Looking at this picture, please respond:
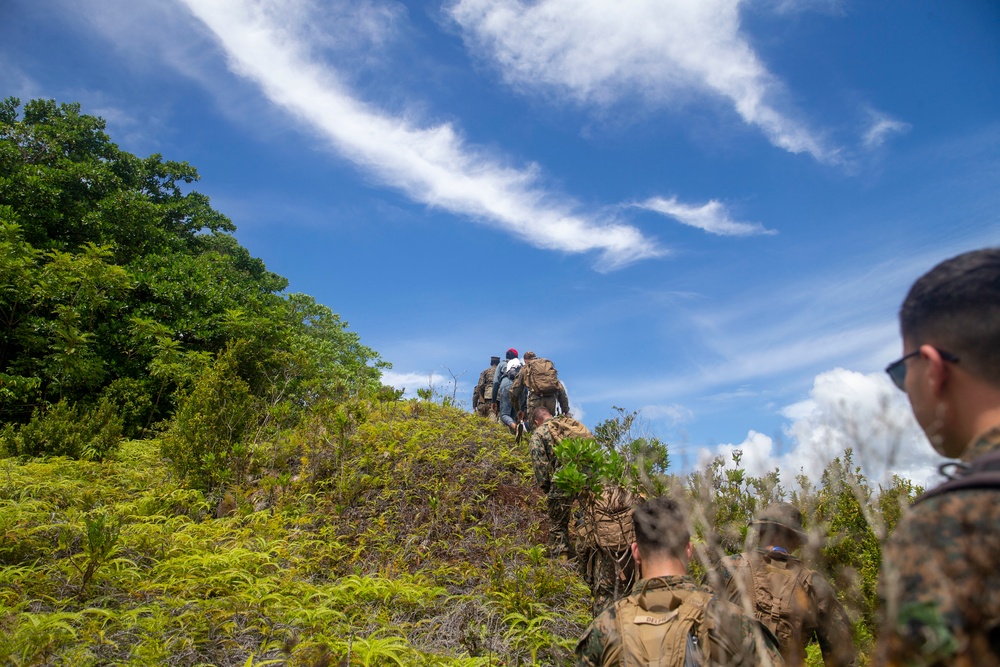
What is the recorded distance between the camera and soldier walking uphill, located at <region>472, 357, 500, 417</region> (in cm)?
1655

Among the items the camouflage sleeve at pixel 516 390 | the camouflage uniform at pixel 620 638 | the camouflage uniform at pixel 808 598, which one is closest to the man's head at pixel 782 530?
the camouflage uniform at pixel 808 598

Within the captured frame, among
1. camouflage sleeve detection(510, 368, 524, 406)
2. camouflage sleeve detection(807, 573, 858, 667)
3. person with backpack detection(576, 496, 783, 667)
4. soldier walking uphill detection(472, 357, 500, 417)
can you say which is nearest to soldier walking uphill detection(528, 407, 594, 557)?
camouflage sleeve detection(807, 573, 858, 667)

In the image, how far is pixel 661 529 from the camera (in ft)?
10.8

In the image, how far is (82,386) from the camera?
42.5 feet

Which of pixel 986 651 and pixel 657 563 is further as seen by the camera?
pixel 657 563

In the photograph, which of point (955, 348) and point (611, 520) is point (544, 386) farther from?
point (955, 348)

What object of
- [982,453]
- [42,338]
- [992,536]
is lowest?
[992,536]

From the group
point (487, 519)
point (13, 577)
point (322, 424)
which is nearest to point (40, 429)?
point (322, 424)

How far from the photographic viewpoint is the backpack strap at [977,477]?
109 cm

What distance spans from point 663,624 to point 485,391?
547 inches

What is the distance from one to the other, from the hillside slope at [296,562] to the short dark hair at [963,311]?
14.2ft

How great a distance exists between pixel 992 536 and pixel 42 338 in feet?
52.7

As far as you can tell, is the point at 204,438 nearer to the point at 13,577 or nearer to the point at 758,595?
the point at 13,577

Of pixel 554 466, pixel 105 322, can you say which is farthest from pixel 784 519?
pixel 105 322
